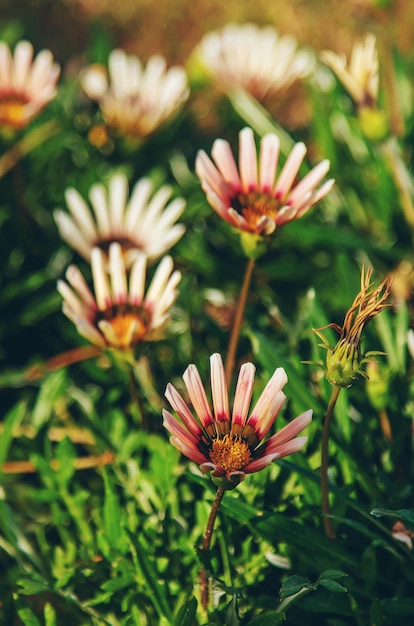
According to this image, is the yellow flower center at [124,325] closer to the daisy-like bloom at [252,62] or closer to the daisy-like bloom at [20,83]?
the daisy-like bloom at [20,83]

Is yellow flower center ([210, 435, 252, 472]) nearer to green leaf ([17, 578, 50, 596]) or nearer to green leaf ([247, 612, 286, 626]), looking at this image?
green leaf ([247, 612, 286, 626])

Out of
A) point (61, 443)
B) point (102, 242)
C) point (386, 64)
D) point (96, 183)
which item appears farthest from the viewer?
point (386, 64)

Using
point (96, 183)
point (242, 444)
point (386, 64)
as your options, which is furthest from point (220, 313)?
point (386, 64)

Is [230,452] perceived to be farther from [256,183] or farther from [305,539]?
[256,183]

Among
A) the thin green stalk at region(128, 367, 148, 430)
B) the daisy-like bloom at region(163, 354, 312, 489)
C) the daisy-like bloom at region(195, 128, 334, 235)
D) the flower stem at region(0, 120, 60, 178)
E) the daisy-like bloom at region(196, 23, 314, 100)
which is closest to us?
the daisy-like bloom at region(163, 354, 312, 489)

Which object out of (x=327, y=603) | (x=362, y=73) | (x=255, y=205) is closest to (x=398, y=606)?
(x=327, y=603)

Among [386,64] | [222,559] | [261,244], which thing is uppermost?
[261,244]

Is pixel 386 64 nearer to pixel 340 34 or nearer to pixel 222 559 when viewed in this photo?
pixel 340 34

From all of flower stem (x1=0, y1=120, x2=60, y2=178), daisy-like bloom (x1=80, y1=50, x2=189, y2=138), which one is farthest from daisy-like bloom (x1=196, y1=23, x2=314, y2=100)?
flower stem (x1=0, y1=120, x2=60, y2=178)
